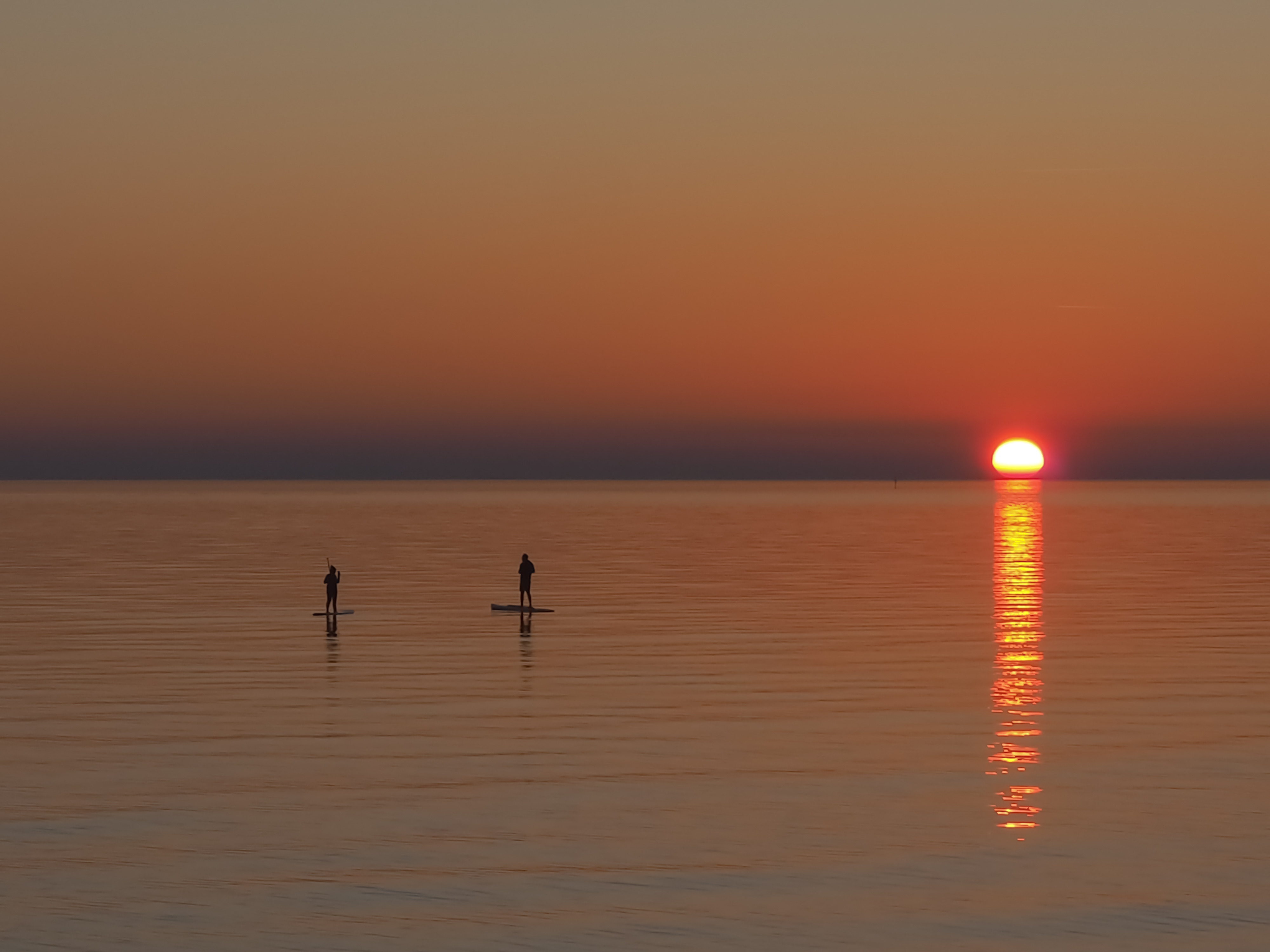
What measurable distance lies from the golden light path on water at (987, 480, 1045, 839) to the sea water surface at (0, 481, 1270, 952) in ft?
0.57

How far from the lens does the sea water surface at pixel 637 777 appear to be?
19.4 metres

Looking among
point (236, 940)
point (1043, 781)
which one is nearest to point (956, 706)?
point (1043, 781)

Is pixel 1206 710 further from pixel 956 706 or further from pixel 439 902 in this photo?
pixel 439 902

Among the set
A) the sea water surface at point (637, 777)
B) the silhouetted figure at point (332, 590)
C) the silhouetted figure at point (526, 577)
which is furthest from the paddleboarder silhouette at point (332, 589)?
the silhouetted figure at point (526, 577)

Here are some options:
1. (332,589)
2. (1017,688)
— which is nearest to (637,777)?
(1017,688)

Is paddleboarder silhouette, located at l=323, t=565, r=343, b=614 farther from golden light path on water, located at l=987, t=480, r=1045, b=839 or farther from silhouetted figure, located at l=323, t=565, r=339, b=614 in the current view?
golden light path on water, located at l=987, t=480, r=1045, b=839

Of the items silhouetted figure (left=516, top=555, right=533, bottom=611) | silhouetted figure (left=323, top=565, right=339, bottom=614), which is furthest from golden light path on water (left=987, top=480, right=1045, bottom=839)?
silhouetted figure (left=323, top=565, right=339, bottom=614)

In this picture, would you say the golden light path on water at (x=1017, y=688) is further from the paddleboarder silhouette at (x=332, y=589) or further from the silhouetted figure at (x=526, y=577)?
the paddleboarder silhouette at (x=332, y=589)

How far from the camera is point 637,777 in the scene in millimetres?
27312

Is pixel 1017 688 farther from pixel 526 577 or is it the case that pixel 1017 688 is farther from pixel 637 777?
pixel 526 577

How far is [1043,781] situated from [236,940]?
13.9 metres

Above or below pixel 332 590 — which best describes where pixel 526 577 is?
above

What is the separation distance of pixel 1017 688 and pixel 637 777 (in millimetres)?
14571

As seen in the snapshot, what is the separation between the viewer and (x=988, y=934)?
18.7m
